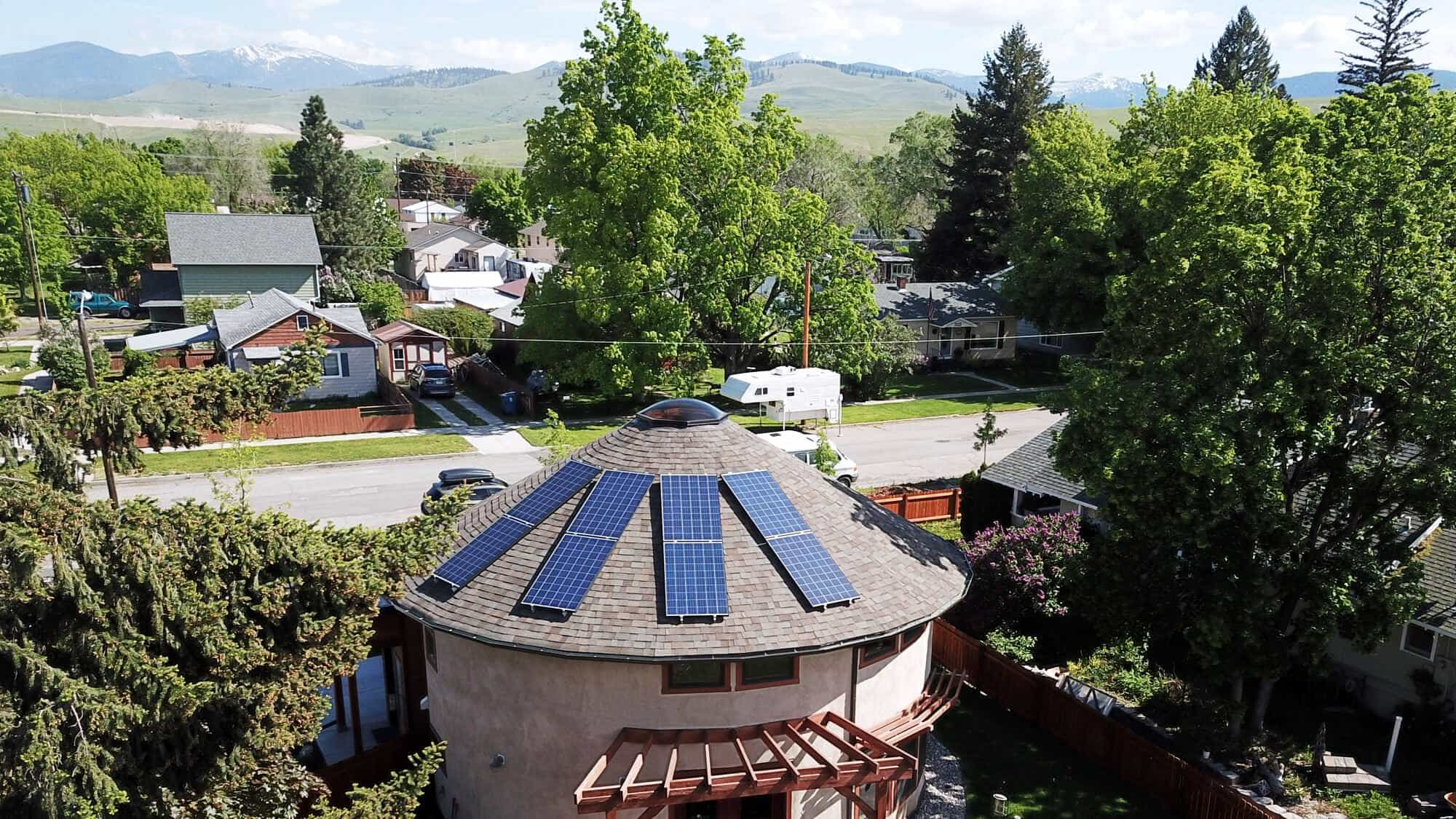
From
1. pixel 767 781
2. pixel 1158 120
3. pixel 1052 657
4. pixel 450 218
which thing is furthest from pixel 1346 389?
pixel 450 218

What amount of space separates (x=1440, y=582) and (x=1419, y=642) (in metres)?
1.41

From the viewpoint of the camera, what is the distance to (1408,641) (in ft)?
64.0

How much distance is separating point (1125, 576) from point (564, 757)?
1049cm

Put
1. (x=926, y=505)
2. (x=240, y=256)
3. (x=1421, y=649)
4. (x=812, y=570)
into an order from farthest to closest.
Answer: (x=240, y=256)
(x=926, y=505)
(x=1421, y=649)
(x=812, y=570)

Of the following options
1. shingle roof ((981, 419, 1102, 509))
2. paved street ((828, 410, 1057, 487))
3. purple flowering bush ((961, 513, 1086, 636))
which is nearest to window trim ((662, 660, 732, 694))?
purple flowering bush ((961, 513, 1086, 636))

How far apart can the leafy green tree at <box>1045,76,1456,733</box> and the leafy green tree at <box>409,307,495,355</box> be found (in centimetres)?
4322

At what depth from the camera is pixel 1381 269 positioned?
49.8 feet

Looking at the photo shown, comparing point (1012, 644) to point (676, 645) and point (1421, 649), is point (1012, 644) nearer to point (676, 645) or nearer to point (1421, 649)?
point (1421, 649)

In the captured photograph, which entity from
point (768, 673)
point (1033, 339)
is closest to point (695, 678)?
point (768, 673)

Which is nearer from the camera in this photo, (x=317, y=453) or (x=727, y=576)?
(x=727, y=576)

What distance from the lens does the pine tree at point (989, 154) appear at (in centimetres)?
6544

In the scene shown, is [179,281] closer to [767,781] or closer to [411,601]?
[411,601]

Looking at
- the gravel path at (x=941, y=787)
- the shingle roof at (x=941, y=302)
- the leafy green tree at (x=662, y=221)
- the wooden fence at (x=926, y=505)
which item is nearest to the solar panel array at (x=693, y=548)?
the gravel path at (x=941, y=787)

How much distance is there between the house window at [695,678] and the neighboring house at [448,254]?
7661 cm
